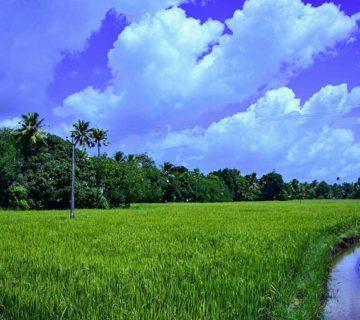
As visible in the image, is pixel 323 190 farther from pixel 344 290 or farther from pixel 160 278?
pixel 160 278

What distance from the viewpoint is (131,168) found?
56.5 metres

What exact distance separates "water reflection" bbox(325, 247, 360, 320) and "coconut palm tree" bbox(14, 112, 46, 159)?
37115 millimetres

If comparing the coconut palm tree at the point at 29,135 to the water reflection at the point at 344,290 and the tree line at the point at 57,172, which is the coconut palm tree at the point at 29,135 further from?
the water reflection at the point at 344,290

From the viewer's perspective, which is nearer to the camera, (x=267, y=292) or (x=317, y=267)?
(x=267, y=292)

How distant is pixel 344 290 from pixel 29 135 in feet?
137

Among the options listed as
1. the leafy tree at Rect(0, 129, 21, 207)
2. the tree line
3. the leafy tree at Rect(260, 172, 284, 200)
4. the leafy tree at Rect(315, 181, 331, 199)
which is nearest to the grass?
the tree line

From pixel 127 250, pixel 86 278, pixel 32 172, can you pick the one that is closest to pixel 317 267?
pixel 127 250

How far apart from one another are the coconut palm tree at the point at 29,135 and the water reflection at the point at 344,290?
37.1 m

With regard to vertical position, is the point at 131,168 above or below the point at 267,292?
above

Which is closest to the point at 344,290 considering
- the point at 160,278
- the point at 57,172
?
the point at 160,278

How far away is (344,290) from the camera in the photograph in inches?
428

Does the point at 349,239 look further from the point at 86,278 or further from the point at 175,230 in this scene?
the point at 86,278

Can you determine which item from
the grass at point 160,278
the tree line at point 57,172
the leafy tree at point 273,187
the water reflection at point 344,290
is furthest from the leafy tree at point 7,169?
the leafy tree at point 273,187

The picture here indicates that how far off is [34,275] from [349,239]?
49.2ft
